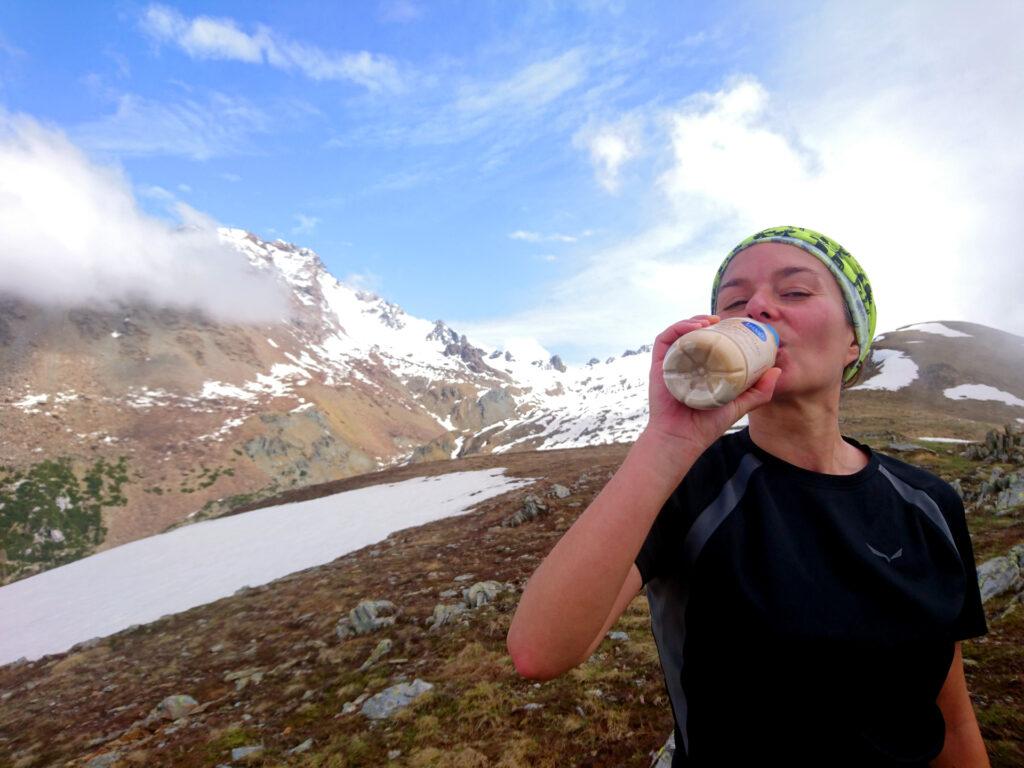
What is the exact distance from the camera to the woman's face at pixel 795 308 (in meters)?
2.42

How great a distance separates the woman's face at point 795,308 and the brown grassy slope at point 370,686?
4.24m

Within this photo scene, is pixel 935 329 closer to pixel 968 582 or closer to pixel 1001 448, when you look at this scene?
pixel 1001 448

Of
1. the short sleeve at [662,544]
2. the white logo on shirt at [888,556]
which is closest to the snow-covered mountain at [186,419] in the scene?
the white logo on shirt at [888,556]

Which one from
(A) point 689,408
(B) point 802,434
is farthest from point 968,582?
(A) point 689,408

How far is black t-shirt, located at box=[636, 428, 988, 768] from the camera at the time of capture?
2125 millimetres

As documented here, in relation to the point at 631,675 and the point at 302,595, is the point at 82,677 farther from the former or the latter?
the point at 631,675

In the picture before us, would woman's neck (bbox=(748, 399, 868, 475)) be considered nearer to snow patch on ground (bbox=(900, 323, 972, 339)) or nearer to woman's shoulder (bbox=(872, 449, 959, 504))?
woman's shoulder (bbox=(872, 449, 959, 504))

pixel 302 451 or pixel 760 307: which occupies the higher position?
pixel 760 307

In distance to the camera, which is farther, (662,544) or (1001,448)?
(1001,448)

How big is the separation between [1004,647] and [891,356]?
98529mm

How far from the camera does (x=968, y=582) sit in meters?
2.52

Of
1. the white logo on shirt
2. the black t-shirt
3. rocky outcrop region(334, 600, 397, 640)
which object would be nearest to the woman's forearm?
the black t-shirt

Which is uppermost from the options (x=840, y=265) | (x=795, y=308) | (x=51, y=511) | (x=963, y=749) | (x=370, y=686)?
(x=840, y=265)

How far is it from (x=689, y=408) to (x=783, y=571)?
35.5 inches
